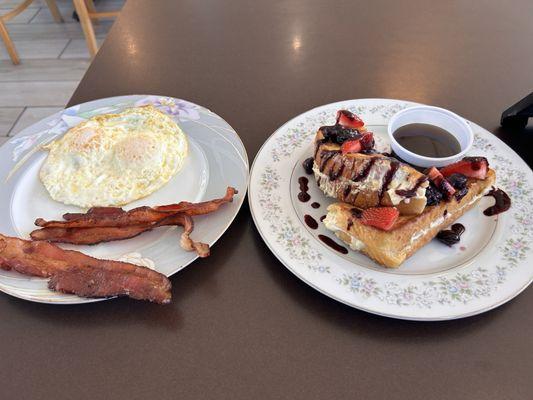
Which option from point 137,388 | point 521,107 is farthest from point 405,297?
point 521,107

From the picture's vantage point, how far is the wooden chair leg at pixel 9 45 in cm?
462

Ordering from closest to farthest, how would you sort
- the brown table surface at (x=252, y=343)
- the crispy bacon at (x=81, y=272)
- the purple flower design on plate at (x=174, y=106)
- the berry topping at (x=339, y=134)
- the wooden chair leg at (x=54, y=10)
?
the brown table surface at (x=252, y=343), the crispy bacon at (x=81, y=272), the berry topping at (x=339, y=134), the purple flower design on plate at (x=174, y=106), the wooden chair leg at (x=54, y=10)

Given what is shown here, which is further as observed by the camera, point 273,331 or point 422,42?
point 422,42

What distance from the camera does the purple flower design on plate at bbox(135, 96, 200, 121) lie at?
1882 mm

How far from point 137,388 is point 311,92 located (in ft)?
5.00

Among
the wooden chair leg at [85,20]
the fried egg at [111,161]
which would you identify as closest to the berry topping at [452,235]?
the fried egg at [111,161]

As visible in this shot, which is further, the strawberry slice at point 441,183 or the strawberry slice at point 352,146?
the strawberry slice at point 352,146

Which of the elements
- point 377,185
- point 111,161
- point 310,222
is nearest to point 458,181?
point 377,185

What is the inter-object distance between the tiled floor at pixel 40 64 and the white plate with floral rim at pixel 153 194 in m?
2.44

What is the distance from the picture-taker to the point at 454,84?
2051 millimetres

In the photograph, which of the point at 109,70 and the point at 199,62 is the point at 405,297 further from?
the point at 109,70

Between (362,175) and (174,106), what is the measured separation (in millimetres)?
998

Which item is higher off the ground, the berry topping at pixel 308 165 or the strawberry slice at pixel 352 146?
the strawberry slice at pixel 352 146

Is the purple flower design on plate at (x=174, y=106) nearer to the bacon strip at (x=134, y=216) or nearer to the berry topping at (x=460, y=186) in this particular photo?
the bacon strip at (x=134, y=216)
